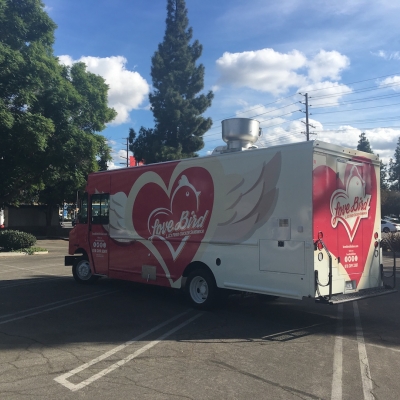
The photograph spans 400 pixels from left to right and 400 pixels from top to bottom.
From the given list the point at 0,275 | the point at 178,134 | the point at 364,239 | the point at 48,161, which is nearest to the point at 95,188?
the point at 0,275

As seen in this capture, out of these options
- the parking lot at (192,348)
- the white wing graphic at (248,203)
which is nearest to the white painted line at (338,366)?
the parking lot at (192,348)

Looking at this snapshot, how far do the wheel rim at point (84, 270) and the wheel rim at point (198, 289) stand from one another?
405cm

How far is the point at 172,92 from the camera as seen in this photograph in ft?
114

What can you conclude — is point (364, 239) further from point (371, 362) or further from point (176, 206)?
point (176, 206)

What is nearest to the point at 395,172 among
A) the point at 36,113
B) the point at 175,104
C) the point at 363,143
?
the point at 363,143

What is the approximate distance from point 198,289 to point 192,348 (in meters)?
2.60

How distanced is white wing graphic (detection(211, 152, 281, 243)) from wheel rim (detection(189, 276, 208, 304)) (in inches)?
36.3

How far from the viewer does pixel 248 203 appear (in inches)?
315

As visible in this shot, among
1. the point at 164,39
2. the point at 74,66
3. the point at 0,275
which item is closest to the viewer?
the point at 0,275

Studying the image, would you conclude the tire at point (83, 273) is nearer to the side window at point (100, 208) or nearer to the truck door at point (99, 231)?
the truck door at point (99, 231)

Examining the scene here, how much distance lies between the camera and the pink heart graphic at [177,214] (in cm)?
870

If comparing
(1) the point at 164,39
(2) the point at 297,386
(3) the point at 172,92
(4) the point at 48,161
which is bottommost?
(2) the point at 297,386

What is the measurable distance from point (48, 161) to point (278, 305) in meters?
14.6

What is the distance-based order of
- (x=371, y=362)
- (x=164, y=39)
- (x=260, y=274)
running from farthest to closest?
(x=164, y=39) → (x=260, y=274) → (x=371, y=362)
